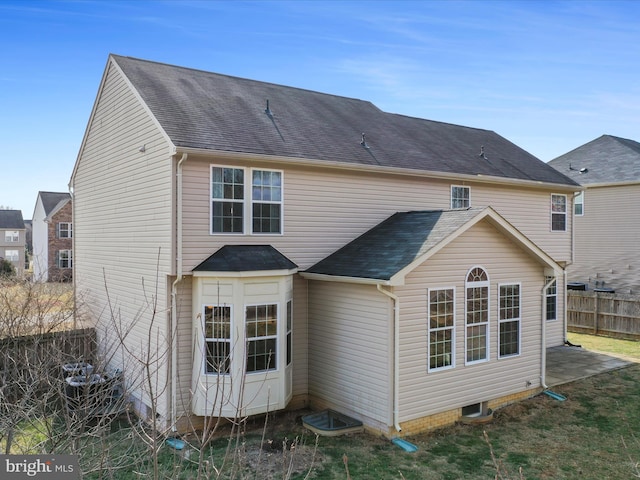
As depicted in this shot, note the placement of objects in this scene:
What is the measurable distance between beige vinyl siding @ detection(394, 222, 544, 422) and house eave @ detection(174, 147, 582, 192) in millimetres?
3142

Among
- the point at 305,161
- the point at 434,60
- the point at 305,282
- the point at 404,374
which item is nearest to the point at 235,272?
the point at 305,282

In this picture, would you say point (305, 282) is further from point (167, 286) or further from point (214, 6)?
point (214, 6)

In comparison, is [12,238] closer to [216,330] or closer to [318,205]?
[318,205]

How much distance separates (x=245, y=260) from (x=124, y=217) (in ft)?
14.6

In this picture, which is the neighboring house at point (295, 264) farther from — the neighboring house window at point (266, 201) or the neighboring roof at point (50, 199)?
the neighboring roof at point (50, 199)

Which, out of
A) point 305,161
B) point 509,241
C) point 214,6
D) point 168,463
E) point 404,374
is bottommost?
point 168,463

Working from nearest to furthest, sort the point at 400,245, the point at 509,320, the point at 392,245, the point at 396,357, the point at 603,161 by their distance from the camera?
the point at 396,357
the point at 400,245
the point at 392,245
the point at 509,320
the point at 603,161

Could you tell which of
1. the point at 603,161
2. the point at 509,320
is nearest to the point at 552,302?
the point at 509,320

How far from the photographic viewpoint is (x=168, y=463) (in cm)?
902

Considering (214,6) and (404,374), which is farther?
(214,6)

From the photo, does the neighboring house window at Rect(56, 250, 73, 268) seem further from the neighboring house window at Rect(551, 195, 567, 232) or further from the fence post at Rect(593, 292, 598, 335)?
the fence post at Rect(593, 292, 598, 335)

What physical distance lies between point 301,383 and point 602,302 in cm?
1516

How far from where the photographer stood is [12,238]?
5138 centimetres

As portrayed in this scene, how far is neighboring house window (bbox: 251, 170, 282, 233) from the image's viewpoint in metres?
11.7
